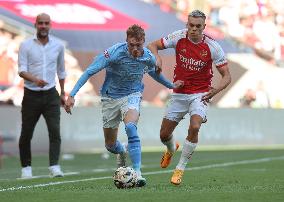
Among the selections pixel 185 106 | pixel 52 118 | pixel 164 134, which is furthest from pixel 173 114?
pixel 52 118

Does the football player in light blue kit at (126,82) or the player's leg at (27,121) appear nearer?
the football player in light blue kit at (126,82)

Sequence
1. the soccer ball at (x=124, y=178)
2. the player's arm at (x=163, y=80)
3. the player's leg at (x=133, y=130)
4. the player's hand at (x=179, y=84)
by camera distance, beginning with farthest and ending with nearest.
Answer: the player's hand at (x=179, y=84), the player's arm at (x=163, y=80), the player's leg at (x=133, y=130), the soccer ball at (x=124, y=178)

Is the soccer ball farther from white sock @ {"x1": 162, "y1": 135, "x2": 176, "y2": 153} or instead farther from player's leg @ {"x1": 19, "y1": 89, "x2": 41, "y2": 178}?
player's leg @ {"x1": 19, "y1": 89, "x2": 41, "y2": 178}

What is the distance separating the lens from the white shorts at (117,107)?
12453mm

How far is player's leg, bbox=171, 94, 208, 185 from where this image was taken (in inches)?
486

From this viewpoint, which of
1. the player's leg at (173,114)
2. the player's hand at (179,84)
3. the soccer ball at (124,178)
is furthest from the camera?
the player's leg at (173,114)

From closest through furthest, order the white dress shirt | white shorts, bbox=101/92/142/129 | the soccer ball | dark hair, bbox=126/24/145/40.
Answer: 1. the soccer ball
2. dark hair, bbox=126/24/145/40
3. white shorts, bbox=101/92/142/129
4. the white dress shirt

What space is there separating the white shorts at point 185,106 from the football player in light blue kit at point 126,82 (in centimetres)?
25

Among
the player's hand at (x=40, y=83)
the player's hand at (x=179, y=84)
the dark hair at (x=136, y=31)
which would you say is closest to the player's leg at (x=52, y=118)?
the player's hand at (x=40, y=83)

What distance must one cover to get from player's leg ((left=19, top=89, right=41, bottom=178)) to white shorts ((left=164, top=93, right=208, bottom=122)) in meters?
2.40

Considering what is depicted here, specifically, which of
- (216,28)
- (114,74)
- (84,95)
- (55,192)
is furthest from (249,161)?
(216,28)

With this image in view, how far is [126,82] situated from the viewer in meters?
12.5

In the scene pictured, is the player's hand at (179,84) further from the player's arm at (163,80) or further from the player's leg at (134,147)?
the player's leg at (134,147)

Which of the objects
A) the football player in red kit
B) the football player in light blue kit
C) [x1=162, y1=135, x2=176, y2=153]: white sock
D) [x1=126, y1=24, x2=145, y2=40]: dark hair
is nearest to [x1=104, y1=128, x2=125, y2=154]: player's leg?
the football player in light blue kit
